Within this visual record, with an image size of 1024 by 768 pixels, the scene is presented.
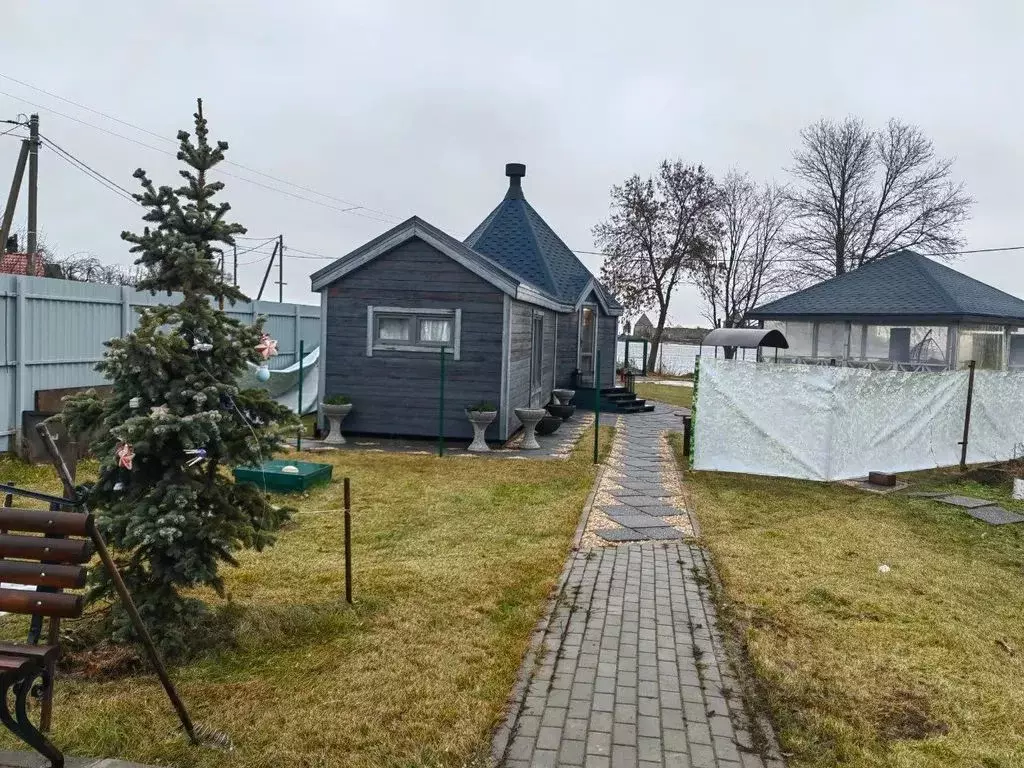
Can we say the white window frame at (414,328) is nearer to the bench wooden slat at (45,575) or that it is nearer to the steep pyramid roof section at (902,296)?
the bench wooden slat at (45,575)

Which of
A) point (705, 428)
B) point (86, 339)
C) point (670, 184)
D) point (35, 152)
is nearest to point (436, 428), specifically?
point (705, 428)

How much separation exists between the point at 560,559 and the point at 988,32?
926cm

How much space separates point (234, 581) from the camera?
5.59m

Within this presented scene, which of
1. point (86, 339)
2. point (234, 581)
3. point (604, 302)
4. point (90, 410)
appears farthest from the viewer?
point (604, 302)

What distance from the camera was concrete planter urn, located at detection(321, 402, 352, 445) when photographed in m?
12.7

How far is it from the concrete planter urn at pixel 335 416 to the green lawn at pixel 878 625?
20.5 feet

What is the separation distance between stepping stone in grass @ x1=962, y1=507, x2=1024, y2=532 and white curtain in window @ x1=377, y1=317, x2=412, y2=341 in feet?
28.1

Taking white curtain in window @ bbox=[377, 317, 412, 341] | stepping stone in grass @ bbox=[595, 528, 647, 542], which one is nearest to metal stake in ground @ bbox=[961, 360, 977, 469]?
stepping stone in grass @ bbox=[595, 528, 647, 542]

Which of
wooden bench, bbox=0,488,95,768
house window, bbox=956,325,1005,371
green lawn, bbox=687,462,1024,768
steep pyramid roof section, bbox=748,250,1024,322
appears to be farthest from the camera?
steep pyramid roof section, bbox=748,250,1024,322

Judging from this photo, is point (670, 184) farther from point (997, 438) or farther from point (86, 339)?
point (86, 339)

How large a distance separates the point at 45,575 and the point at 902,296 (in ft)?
69.6

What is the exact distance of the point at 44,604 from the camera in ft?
9.89

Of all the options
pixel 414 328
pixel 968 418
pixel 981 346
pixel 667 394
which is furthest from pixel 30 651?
pixel 667 394

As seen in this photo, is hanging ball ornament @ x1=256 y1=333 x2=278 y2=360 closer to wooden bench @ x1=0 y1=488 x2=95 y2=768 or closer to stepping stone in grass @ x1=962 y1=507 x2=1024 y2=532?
wooden bench @ x1=0 y1=488 x2=95 y2=768
